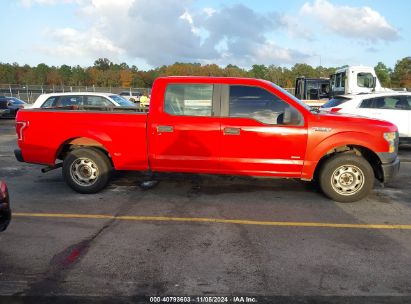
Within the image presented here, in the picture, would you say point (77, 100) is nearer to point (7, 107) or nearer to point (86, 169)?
point (86, 169)

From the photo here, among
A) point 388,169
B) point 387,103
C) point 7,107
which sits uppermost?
point 387,103

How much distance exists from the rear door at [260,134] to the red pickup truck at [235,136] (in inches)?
0.6

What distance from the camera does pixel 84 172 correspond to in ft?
22.1

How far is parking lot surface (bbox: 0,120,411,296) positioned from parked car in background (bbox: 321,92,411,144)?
4.62 meters

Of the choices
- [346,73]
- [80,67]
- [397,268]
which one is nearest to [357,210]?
[397,268]

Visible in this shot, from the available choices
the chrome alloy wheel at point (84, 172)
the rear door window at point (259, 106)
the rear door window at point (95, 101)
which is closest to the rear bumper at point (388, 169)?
the rear door window at point (259, 106)

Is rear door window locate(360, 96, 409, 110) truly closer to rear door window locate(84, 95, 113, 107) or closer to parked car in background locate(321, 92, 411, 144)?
parked car in background locate(321, 92, 411, 144)

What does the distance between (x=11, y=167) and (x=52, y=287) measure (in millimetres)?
Answer: 6223

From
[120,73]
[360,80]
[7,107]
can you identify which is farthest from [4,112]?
[120,73]

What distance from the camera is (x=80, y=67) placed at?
104m

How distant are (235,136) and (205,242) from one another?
206 centimetres

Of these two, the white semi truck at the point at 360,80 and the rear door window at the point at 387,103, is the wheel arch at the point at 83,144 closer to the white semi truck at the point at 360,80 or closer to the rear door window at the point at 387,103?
the rear door window at the point at 387,103

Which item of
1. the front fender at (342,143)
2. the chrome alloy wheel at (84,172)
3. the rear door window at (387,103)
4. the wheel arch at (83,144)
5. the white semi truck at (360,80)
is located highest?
the white semi truck at (360,80)

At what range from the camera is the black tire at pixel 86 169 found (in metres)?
6.63
